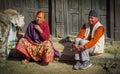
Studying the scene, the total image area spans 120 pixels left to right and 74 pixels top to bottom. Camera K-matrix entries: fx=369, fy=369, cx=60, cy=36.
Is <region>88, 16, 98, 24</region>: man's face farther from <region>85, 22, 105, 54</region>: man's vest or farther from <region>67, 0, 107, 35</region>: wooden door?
<region>67, 0, 107, 35</region>: wooden door

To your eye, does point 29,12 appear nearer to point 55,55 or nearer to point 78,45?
point 55,55

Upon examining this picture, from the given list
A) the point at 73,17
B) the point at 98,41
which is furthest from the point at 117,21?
the point at 98,41

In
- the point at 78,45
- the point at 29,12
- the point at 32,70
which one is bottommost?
the point at 32,70

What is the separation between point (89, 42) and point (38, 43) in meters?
1.18

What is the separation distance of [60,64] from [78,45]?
77 cm

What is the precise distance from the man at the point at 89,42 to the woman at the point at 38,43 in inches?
24.6

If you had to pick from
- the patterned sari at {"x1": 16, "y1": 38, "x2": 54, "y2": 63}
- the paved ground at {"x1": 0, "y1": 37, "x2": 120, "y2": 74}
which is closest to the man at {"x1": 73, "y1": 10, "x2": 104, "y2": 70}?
the paved ground at {"x1": 0, "y1": 37, "x2": 120, "y2": 74}

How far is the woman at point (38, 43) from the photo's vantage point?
8.06 m

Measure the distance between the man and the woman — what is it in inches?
24.6

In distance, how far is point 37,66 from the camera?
819cm

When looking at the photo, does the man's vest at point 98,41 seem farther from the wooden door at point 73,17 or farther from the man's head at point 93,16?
the wooden door at point 73,17

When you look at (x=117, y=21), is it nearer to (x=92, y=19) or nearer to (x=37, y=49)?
(x=92, y=19)

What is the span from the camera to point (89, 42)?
7770 millimetres

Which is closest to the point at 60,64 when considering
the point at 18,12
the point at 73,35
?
the point at 73,35
